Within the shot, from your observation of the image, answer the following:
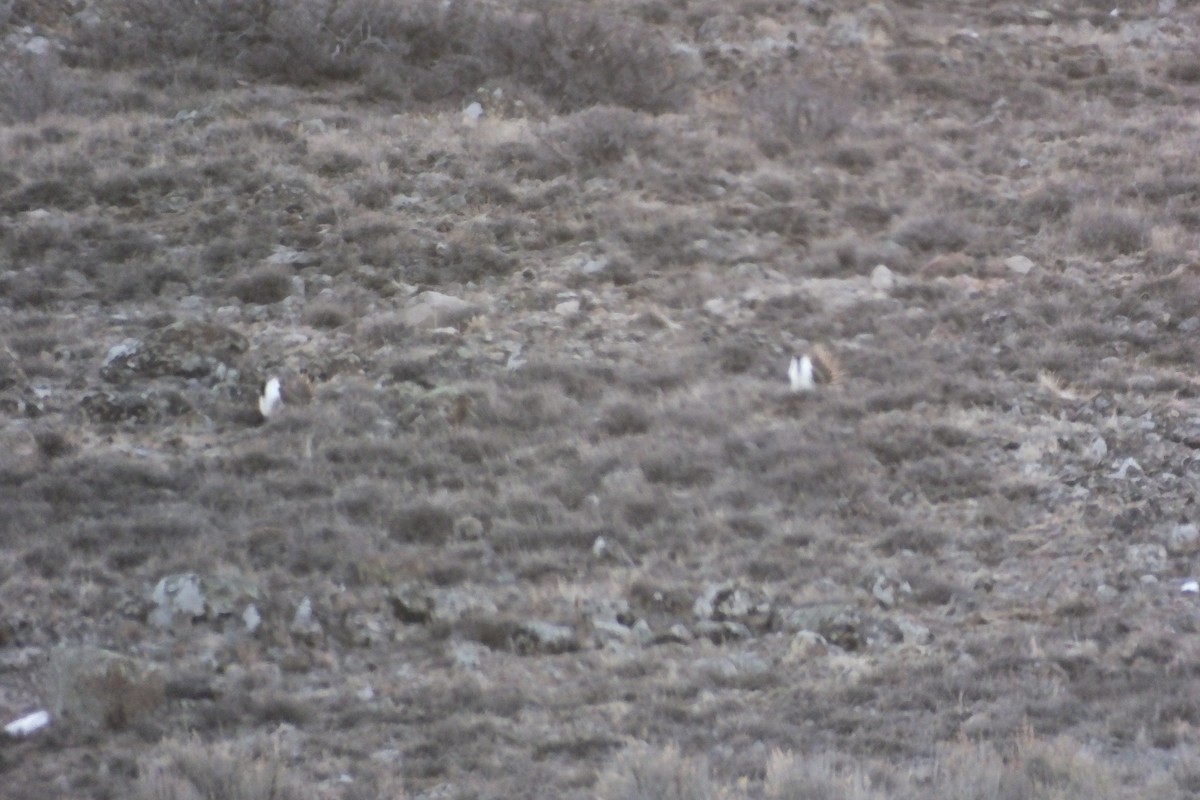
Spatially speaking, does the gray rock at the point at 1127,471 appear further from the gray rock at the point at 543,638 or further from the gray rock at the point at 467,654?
the gray rock at the point at 467,654

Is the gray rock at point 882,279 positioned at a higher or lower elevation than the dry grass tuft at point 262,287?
lower

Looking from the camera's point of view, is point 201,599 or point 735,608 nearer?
point 201,599

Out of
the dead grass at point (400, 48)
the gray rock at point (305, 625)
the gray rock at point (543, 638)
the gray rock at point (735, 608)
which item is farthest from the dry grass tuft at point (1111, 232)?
the gray rock at point (305, 625)

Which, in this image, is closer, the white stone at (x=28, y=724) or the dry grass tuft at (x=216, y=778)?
the dry grass tuft at (x=216, y=778)

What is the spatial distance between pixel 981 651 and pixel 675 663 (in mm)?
1653

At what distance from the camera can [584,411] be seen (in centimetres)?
1084

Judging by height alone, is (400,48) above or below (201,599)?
above

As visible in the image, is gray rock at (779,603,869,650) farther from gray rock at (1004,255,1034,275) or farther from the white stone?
gray rock at (1004,255,1034,275)

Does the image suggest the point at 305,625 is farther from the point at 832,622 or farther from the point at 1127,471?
the point at 1127,471

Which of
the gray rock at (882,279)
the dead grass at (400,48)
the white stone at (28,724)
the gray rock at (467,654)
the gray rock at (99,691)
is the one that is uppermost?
the dead grass at (400,48)

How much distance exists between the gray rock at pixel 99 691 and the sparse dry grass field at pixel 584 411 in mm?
19

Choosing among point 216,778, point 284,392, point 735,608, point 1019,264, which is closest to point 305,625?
point 216,778

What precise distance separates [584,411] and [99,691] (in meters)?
5.31

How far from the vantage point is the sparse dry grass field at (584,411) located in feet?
20.5
